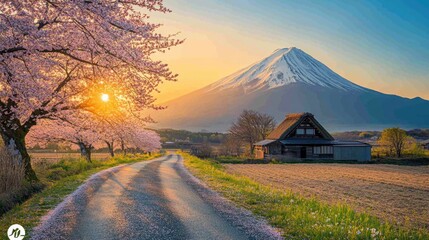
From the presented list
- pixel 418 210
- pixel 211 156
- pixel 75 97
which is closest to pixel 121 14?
pixel 75 97

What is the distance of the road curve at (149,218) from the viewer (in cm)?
910

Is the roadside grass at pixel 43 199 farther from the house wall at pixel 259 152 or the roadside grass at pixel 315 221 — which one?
the house wall at pixel 259 152

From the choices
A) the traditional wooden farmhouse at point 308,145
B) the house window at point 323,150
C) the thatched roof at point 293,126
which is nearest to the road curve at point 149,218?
the traditional wooden farmhouse at point 308,145

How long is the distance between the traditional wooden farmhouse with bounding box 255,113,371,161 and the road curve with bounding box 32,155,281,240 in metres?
61.2

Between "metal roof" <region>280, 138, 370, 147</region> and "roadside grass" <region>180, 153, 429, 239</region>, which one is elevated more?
"metal roof" <region>280, 138, 370, 147</region>

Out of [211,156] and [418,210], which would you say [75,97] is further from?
[211,156]

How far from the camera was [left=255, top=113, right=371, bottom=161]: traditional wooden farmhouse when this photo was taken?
75.0m

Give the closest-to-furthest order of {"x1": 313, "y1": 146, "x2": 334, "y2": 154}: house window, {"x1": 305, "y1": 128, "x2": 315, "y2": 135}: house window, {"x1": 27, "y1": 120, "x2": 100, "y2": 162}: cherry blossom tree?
{"x1": 27, "y1": 120, "x2": 100, "y2": 162}: cherry blossom tree < {"x1": 313, "y1": 146, "x2": 334, "y2": 154}: house window < {"x1": 305, "y1": 128, "x2": 315, "y2": 135}: house window

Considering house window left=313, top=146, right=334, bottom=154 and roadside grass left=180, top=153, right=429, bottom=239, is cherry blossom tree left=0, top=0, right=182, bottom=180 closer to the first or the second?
roadside grass left=180, top=153, right=429, bottom=239

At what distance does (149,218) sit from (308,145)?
223 feet

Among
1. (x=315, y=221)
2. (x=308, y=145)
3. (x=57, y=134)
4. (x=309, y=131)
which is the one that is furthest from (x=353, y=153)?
(x=315, y=221)

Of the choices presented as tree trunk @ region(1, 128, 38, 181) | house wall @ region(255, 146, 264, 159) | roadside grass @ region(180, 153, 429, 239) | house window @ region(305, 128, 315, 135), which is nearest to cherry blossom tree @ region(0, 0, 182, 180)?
tree trunk @ region(1, 128, 38, 181)

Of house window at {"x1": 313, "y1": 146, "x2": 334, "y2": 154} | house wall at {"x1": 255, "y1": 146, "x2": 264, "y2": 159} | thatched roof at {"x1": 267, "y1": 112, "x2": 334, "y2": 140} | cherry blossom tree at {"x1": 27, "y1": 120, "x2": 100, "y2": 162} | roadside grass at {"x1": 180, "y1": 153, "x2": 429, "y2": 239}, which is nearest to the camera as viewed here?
roadside grass at {"x1": 180, "y1": 153, "x2": 429, "y2": 239}

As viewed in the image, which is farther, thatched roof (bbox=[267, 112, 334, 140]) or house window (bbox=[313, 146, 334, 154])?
thatched roof (bbox=[267, 112, 334, 140])
